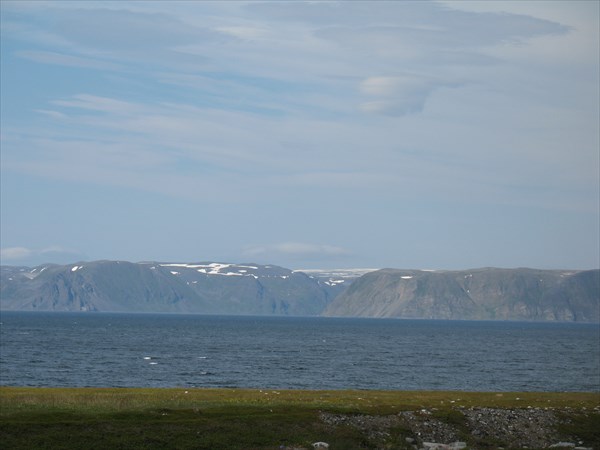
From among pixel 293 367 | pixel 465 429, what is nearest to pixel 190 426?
pixel 465 429

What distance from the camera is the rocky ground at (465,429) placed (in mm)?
43531

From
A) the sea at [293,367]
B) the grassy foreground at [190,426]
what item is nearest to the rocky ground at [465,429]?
the grassy foreground at [190,426]


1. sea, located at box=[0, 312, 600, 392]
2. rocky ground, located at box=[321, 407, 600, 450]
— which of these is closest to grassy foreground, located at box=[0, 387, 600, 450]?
rocky ground, located at box=[321, 407, 600, 450]

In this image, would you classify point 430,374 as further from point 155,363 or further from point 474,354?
point 474,354

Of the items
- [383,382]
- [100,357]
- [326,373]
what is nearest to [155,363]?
[100,357]

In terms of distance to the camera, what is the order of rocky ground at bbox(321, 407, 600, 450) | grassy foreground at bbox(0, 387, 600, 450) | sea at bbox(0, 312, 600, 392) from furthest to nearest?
sea at bbox(0, 312, 600, 392) → rocky ground at bbox(321, 407, 600, 450) → grassy foreground at bbox(0, 387, 600, 450)

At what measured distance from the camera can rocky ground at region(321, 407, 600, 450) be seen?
43531mm

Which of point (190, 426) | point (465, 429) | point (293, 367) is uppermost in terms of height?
point (190, 426)

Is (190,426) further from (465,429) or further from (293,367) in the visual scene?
(293,367)

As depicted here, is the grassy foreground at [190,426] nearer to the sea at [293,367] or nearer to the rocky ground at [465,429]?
the rocky ground at [465,429]

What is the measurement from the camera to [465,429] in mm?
45750

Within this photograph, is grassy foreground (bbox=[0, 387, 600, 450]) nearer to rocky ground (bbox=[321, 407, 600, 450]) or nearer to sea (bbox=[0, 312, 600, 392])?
rocky ground (bbox=[321, 407, 600, 450])

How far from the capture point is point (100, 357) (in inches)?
5797

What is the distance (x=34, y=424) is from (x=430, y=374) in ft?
293
